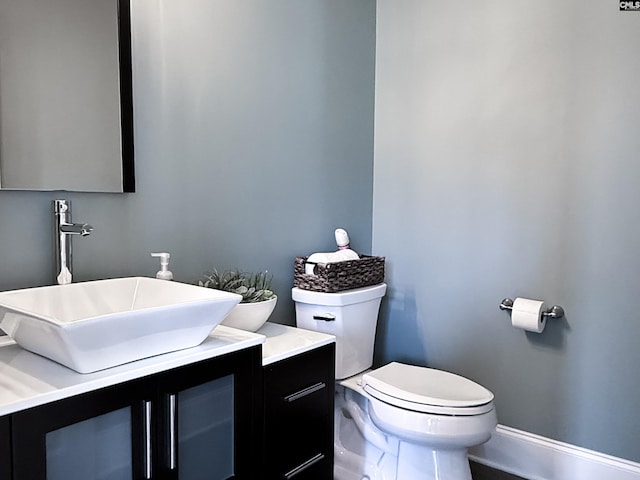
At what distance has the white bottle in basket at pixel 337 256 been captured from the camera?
2.17 metres

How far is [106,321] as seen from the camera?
106 cm

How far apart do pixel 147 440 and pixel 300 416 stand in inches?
22.0

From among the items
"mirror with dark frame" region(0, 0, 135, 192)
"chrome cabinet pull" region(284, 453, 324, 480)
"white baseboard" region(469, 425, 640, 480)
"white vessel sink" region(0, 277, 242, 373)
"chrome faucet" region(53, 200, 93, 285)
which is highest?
"mirror with dark frame" region(0, 0, 135, 192)

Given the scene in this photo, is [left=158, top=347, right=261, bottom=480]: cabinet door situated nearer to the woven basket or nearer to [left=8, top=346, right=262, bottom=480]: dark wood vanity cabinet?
[left=8, top=346, right=262, bottom=480]: dark wood vanity cabinet

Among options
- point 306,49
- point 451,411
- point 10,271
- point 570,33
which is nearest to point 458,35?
point 570,33

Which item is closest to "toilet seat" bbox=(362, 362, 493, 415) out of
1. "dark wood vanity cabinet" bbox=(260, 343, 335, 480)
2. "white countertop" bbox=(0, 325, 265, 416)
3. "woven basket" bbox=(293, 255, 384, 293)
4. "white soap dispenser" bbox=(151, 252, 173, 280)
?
"dark wood vanity cabinet" bbox=(260, 343, 335, 480)

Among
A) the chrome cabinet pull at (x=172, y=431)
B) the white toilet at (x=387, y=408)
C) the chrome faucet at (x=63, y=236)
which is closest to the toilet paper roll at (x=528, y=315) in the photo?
the white toilet at (x=387, y=408)

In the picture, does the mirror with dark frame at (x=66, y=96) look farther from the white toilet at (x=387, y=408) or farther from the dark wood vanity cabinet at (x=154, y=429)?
the white toilet at (x=387, y=408)

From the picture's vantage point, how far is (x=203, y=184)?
74.5 inches

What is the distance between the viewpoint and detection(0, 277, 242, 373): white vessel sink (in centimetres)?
106

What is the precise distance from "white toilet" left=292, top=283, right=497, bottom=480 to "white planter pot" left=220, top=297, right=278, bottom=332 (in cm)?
42

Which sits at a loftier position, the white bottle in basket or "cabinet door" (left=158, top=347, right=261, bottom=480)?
the white bottle in basket

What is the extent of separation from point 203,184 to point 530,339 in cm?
148

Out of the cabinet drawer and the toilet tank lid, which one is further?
the toilet tank lid
